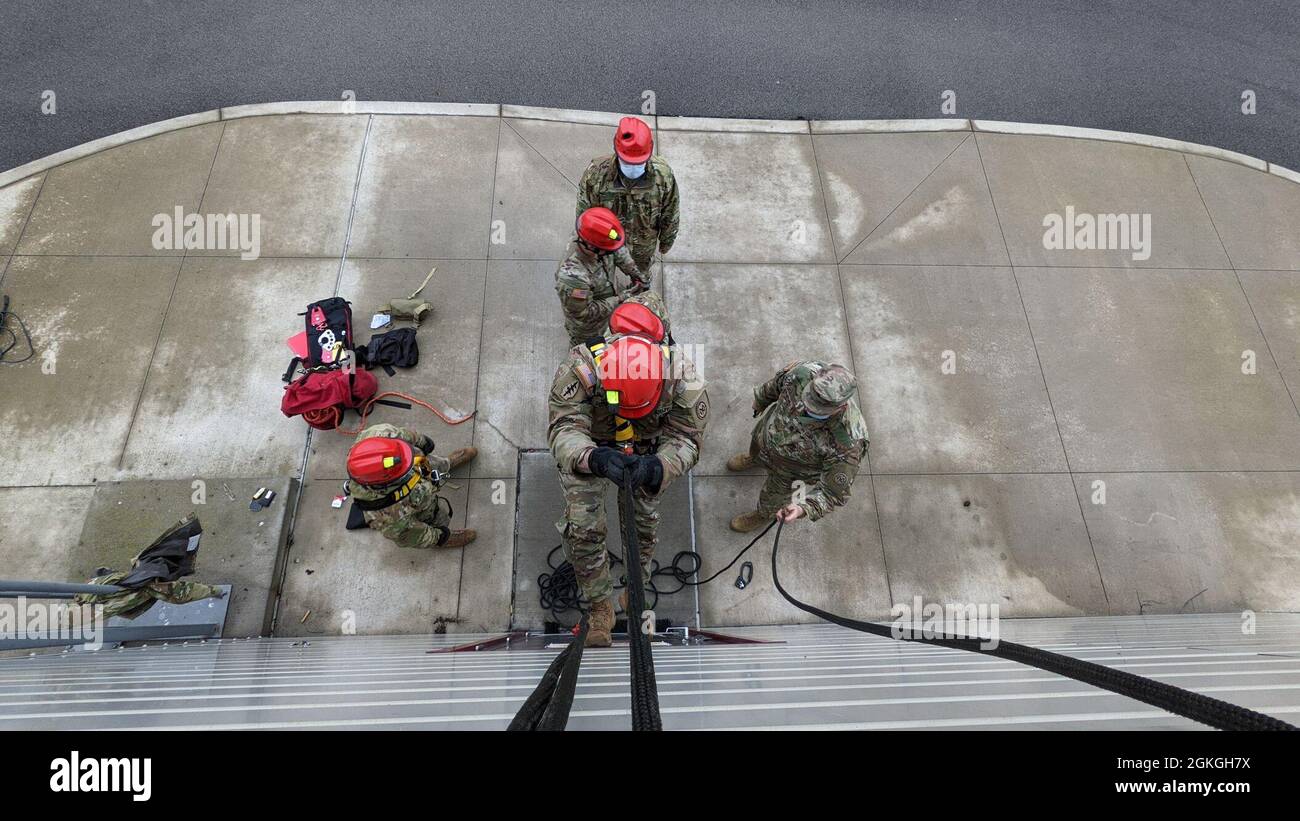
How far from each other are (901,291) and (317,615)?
19.7 ft

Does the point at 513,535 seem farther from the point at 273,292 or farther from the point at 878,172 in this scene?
the point at 878,172

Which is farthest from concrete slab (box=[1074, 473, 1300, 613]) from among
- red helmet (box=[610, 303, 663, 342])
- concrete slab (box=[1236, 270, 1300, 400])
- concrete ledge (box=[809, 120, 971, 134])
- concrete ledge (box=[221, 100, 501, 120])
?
concrete ledge (box=[221, 100, 501, 120])

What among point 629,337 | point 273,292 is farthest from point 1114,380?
point 273,292

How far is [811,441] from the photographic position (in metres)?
4.15

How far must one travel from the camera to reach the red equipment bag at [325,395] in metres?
5.14

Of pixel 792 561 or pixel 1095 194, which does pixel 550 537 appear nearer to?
pixel 792 561

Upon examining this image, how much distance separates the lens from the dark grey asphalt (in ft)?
24.6

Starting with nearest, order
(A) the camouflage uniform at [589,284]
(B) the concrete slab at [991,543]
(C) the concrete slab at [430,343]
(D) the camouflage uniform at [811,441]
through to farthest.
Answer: (D) the camouflage uniform at [811,441] < (A) the camouflage uniform at [589,284] < (B) the concrete slab at [991,543] < (C) the concrete slab at [430,343]

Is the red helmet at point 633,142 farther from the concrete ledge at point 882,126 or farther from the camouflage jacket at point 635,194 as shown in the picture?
the concrete ledge at point 882,126

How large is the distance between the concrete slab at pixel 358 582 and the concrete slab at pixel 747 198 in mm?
3808

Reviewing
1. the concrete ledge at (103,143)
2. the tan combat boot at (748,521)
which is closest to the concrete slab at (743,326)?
the tan combat boot at (748,521)

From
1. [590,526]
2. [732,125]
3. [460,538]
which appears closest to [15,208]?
[460,538]

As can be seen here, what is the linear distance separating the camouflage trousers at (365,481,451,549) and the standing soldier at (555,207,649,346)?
1752mm

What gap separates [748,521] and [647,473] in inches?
82.6
